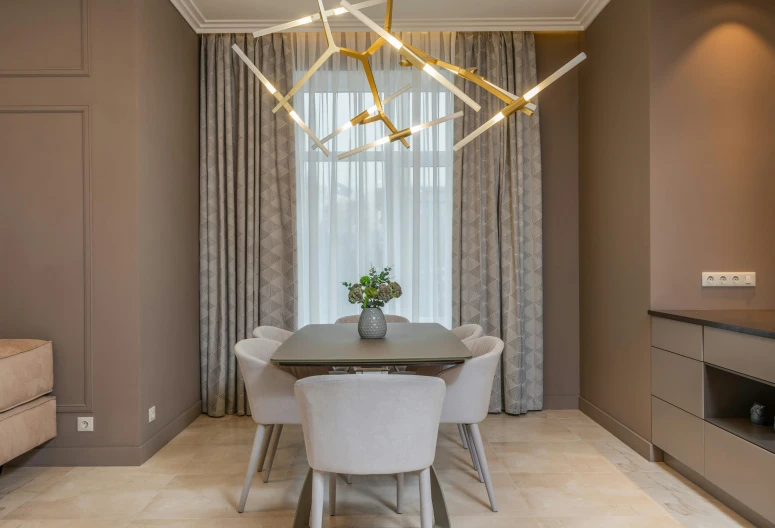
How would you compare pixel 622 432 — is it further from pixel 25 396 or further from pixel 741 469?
pixel 25 396

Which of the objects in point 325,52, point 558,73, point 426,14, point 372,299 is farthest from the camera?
point 426,14

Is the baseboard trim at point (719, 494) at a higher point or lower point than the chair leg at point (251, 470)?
lower

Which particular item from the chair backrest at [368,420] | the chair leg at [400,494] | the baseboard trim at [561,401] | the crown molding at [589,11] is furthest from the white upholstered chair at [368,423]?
the crown molding at [589,11]

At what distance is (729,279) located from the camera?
3141 mm

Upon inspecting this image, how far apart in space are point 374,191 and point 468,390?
216cm

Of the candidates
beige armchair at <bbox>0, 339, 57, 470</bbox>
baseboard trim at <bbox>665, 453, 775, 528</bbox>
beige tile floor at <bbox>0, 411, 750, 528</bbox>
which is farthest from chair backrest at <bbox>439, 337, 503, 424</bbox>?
beige armchair at <bbox>0, 339, 57, 470</bbox>

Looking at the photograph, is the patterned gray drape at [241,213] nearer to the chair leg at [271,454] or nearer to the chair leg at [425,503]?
the chair leg at [271,454]

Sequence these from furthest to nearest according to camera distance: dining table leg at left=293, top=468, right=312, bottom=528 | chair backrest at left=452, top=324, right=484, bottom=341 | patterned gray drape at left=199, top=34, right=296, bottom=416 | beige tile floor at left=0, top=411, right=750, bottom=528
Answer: patterned gray drape at left=199, top=34, right=296, bottom=416 → chair backrest at left=452, top=324, right=484, bottom=341 → beige tile floor at left=0, top=411, right=750, bottom=528 → dining table leg at left=293, top=468, right=312, bottom=528

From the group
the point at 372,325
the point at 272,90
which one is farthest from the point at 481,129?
the point at 372,325

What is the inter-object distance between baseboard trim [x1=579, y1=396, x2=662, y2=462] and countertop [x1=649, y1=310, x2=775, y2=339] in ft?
2.61

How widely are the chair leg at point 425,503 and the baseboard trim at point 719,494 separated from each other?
58.1 inches

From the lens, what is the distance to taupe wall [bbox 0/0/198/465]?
319cm

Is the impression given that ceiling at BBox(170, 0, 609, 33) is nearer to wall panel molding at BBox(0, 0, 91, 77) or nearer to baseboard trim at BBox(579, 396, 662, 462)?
wall panel molding at BBox(0, 0, 91, 77)

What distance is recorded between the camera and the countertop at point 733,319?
2377 mm
